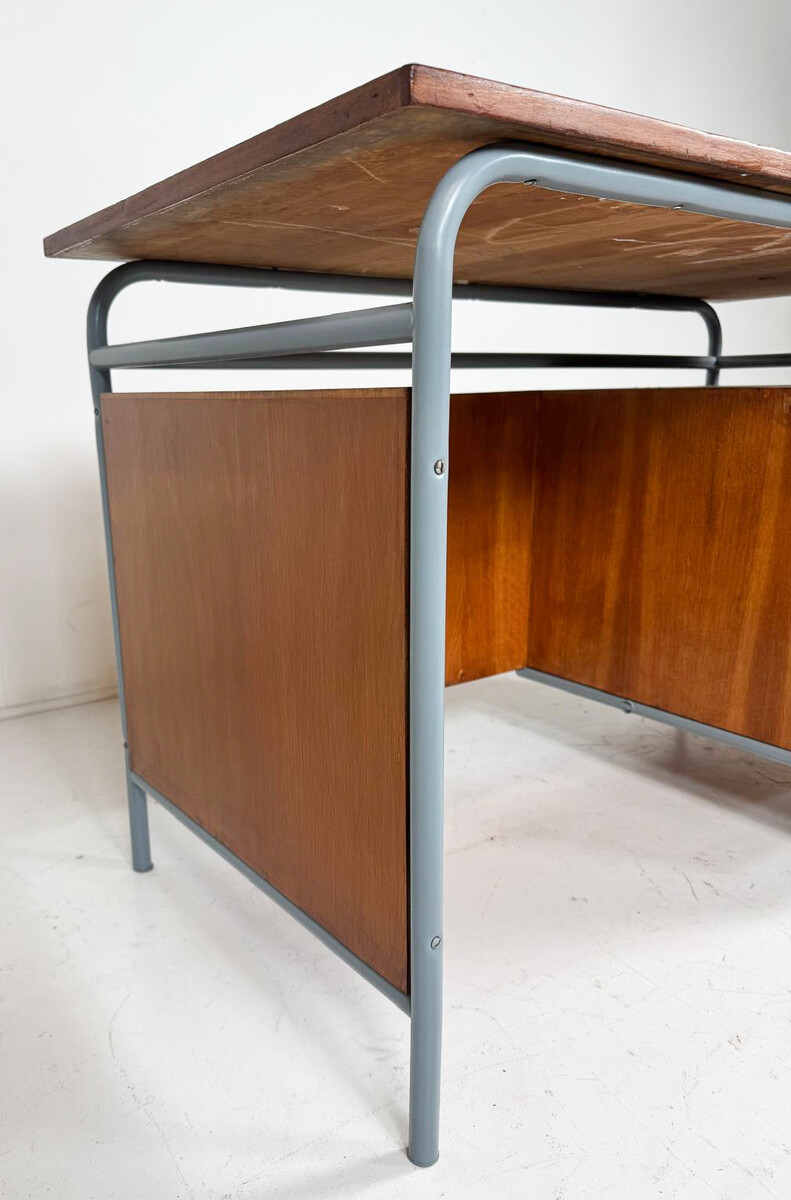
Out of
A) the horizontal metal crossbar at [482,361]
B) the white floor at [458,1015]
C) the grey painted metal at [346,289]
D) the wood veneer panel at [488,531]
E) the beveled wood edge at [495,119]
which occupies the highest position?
the beveled wood edge at [495,119]

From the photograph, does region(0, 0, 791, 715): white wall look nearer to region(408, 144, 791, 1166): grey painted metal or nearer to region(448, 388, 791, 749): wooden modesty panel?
region(448, 388, 791, 749): wooden modesty panel

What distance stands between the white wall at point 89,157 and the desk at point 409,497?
638 millimetres

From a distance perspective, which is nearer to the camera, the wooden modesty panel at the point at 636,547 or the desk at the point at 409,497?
the desk at the point at 409,497

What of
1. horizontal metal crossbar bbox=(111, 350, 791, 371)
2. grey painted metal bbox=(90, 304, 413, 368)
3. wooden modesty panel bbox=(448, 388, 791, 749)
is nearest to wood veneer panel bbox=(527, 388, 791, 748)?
wooden modesty panel bbox=(448, 388, 791, 749)

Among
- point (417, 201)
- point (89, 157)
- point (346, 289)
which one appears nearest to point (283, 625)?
point (417, 201)

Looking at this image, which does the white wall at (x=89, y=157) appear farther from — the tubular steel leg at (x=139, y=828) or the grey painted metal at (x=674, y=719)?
the grey painted metal at (x=674, y=719)

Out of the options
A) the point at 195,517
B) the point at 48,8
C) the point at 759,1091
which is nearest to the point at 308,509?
the point at 195,517

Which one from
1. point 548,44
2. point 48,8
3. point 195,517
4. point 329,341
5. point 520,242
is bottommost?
point 195,517

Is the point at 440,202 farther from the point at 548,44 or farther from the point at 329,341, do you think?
the point at 548,44

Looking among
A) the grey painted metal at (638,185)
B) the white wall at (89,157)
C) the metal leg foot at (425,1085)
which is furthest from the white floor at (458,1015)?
the grey painted metal at (638,185)

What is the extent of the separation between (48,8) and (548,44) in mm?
1450

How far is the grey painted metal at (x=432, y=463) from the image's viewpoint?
631 mm

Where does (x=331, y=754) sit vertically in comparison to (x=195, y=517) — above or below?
below

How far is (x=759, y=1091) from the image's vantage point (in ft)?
2.79
